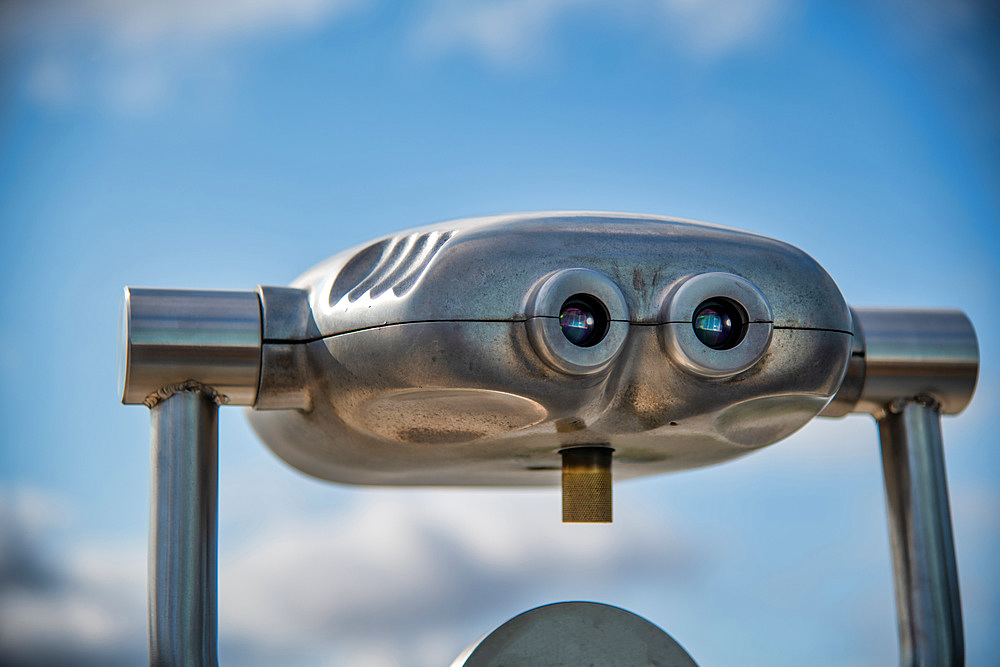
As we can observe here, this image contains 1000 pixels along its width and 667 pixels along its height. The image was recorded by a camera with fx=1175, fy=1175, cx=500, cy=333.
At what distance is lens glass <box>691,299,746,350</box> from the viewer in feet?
3.26

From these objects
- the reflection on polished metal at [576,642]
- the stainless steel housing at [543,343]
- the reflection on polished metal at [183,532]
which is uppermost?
the stainless steel housing at [543,343]

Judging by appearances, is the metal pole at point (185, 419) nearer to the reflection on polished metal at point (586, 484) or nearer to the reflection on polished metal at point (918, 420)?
the reflection on polished metal at point (586, 484)

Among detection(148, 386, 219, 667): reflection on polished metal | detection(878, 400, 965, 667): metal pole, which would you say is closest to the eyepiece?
detection(148, 386, 219, 667): reflection on polished metal

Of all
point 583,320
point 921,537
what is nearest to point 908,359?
point 921,537

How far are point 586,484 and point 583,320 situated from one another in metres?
0.25

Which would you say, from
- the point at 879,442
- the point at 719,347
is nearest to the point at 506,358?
the point at 719,347

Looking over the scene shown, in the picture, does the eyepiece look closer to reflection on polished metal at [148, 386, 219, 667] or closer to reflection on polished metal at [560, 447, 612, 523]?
reflection on polished metal at [560, 447, 612, 523]

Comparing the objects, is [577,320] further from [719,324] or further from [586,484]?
[586,484]

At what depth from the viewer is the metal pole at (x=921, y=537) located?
1.26m

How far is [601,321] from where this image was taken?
98cm

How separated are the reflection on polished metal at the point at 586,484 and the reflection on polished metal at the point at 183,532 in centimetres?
34

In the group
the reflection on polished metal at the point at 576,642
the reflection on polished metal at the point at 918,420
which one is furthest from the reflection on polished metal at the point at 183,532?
the reflection on polished metal at the point at 918,420

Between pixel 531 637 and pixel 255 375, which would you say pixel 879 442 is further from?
pixel 255 375

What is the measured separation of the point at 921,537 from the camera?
1.28 m
